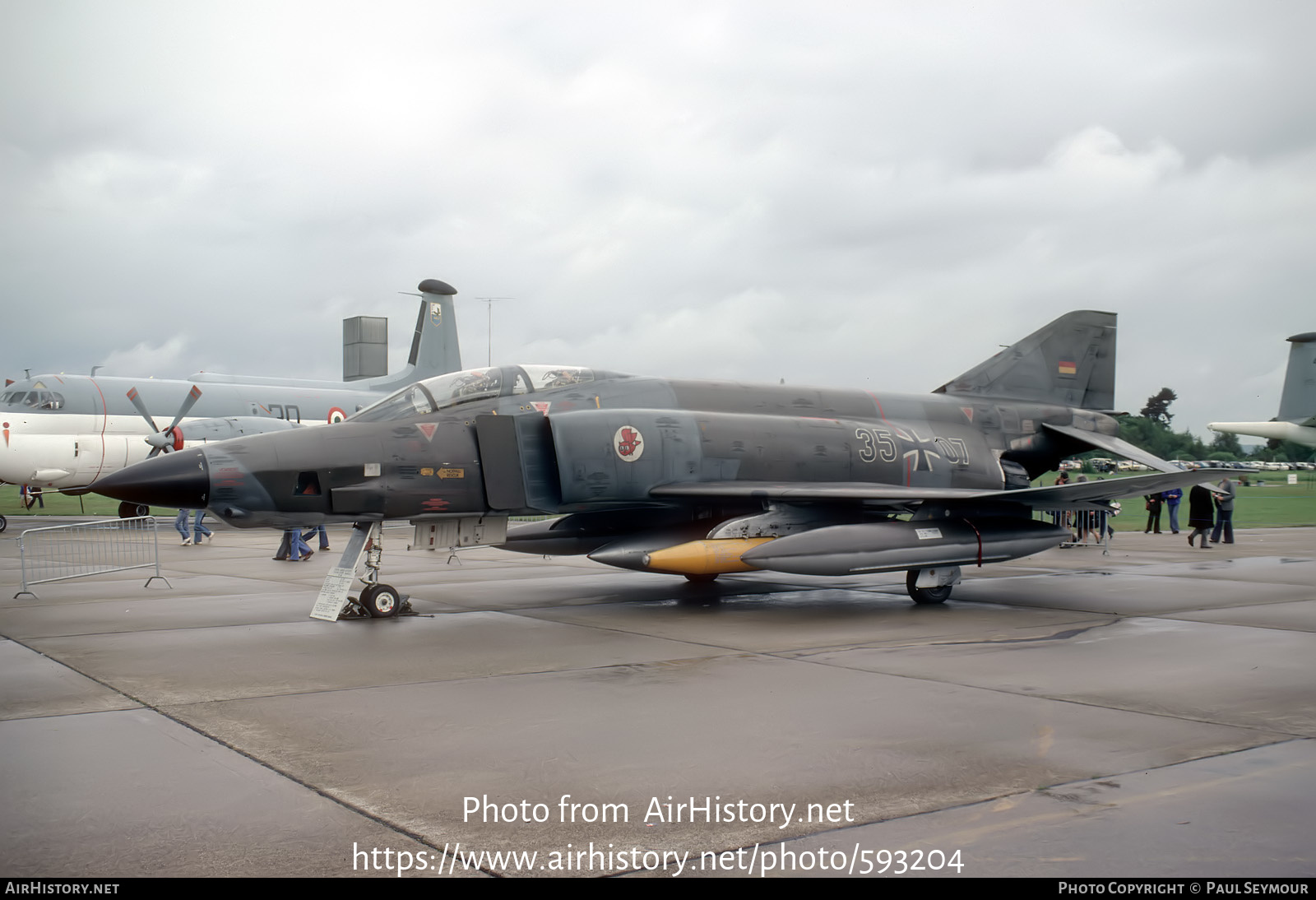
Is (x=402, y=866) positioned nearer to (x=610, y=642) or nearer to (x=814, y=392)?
(x=610, y=642)

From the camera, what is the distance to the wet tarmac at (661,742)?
3443mm

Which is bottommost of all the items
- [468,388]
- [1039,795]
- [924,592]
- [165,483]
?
[924,592]

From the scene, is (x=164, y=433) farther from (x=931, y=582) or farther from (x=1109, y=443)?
(x=1109, y=443)

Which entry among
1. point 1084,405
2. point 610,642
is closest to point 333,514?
point 610,642

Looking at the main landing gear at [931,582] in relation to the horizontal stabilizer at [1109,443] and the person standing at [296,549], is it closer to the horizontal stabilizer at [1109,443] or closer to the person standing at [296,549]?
the horizontal stabilizer at [1109,443]

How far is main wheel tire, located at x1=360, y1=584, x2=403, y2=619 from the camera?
9.48 meters

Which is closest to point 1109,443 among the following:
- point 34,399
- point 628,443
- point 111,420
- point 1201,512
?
point 628,443

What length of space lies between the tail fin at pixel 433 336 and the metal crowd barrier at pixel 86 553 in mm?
16586

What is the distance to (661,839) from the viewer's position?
3535mm

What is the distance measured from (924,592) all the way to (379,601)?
19.0 ft

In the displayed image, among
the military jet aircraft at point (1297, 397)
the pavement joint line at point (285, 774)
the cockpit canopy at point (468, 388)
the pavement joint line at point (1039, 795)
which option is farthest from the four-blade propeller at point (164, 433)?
the military jet aircraft at point (1297, 397)

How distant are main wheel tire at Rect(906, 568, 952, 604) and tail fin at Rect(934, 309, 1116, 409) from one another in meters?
4.36

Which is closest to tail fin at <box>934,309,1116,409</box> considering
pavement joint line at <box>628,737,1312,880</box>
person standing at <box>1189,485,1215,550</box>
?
person standing at <box>1189,485,1215,550</box>

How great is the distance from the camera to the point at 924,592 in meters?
10.6
